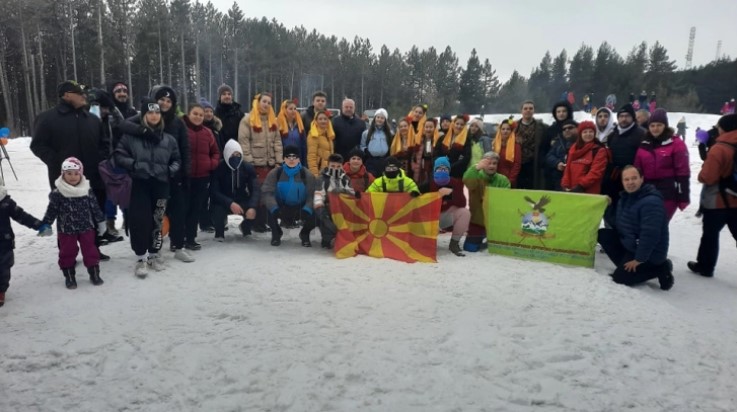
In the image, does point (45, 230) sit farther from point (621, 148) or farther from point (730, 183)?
point (730, 183)

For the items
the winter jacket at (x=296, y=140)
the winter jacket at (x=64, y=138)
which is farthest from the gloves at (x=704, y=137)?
the winter jacket at (x=64, y=138)

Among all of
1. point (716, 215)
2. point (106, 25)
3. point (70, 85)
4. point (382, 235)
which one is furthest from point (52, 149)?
point (106, 25)

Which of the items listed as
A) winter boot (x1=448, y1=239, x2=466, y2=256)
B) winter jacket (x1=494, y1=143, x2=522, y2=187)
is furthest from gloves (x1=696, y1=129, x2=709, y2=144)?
winter boot (x1=448, y1=239, x2=466, y2=256)

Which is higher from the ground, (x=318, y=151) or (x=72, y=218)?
(x=318, y=151)

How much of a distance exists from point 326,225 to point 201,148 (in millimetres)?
2110

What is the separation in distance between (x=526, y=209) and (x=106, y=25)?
143ft

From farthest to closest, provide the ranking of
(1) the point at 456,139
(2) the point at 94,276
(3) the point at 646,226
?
1. (1) the point at 456,139
2. (3) the point at 646,226
3. (2) the point at 94,276

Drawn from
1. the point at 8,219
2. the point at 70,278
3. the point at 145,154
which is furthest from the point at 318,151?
the point at 8,219

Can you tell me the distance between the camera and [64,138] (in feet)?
18.1

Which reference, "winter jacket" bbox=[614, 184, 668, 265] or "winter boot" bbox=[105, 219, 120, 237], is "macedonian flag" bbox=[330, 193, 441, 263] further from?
"winter boot" bbox=[105, 219, 120, 237]

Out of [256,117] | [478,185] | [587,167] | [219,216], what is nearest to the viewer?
[587,167]

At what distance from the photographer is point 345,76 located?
57250 mm

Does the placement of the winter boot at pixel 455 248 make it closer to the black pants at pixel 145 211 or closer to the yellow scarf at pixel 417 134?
the yellow scarf at pixel 417 134

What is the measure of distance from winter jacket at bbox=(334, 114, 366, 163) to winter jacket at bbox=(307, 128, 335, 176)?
1.21 feet
